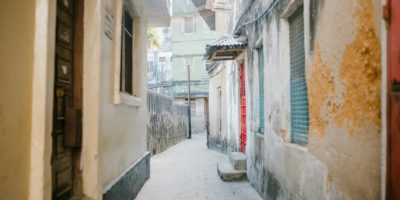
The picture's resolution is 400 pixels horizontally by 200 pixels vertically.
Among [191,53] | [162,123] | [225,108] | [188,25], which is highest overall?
[188,25]

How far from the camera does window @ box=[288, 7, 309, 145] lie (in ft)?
14.8

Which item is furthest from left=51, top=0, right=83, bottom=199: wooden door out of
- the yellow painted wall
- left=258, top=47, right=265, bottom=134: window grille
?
left=258, top=47, right=265, bottom=134: window grille

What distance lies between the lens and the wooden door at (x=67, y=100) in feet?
11.2

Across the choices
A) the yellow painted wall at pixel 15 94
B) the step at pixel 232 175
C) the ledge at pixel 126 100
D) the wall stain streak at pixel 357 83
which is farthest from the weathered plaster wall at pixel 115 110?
the wall stain streak at pixel 357 83

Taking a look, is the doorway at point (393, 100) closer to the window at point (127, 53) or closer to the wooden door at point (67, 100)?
the wooden door at point (67, 100)

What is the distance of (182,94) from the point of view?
3097 centimetres

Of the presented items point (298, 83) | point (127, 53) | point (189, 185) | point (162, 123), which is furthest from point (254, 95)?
point (162, 123)

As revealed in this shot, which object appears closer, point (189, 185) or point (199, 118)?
point (189, 185)

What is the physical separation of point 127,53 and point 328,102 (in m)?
4.36

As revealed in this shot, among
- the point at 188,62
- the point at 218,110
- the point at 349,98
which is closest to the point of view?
the point at 349,98

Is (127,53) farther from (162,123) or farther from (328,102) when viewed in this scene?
(162,123)

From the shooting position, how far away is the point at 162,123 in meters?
14.9

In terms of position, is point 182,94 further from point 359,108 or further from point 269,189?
point 359,108

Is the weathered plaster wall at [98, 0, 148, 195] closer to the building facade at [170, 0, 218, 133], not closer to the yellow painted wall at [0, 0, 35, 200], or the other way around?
the yellow painted wall at [0, 0, 35, 200]
